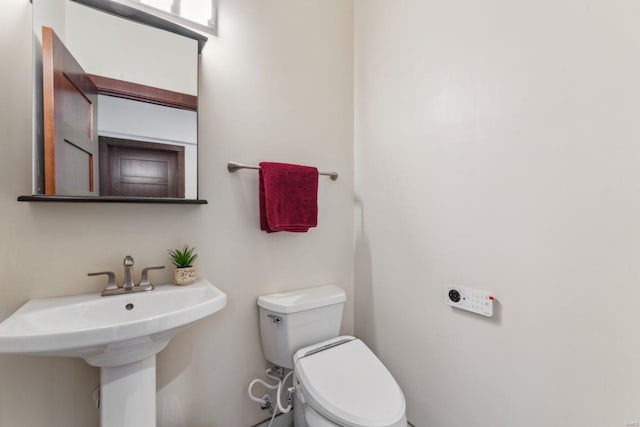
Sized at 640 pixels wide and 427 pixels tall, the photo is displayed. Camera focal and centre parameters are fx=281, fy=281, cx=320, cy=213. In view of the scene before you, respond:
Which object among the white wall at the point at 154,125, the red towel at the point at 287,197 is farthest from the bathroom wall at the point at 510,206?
the white wall at the point at 154,125

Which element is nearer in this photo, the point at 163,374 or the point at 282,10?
the point at 163,374

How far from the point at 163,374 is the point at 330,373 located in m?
0.70

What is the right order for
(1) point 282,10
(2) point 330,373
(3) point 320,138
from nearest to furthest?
(2) point 330,373 < (1) point 282,10 < (3) point 320,138

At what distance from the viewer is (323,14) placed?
64.7 inches

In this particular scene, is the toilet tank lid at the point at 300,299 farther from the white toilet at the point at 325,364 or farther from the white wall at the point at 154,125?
the white wall at the point at 154,125

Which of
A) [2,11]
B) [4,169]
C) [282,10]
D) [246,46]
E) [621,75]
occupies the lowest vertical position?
→ [4,169]

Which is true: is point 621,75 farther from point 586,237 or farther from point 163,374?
point 163,374

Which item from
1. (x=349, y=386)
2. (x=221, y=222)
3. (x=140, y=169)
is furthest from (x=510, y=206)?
(x=140, y=169)

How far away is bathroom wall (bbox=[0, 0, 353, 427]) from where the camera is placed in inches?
37.7

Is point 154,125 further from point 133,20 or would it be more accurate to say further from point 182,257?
point 182,257

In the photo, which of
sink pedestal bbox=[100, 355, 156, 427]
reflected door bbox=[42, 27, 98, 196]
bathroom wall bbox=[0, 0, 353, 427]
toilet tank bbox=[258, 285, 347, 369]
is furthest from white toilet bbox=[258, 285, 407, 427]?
reflected door bbox=[42, 27, 98, 196]

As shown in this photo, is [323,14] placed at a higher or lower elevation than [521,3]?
higher

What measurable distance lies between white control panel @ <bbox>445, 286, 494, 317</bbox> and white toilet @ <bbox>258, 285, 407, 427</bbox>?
0.42 metres

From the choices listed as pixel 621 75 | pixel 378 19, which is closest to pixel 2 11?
pixel 378 19
